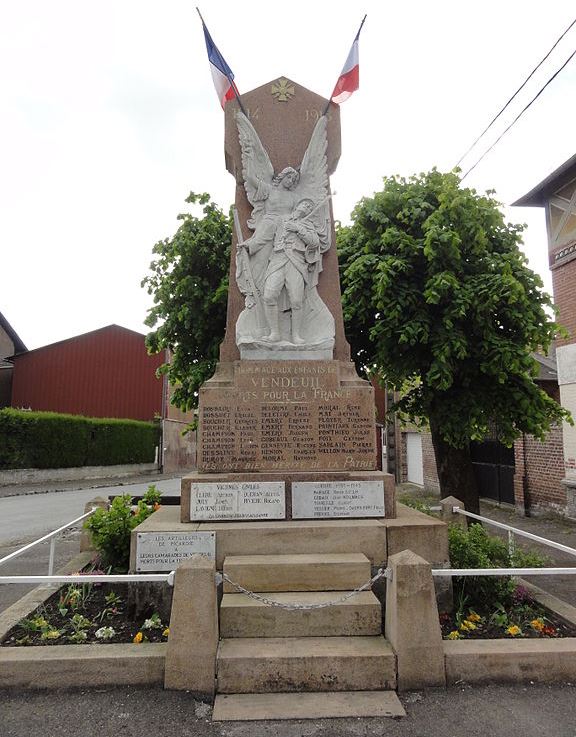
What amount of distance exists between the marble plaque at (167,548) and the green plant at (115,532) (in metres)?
1.00

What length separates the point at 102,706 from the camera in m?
3.51

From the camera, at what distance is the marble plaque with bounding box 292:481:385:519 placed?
17.7 feet

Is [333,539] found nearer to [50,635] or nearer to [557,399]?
[50,635]

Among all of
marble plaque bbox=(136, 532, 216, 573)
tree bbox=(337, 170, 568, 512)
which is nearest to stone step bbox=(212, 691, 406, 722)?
marble plaque bbox=(136, 532, 216, 573)

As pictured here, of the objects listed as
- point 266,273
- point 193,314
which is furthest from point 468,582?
point 193,314

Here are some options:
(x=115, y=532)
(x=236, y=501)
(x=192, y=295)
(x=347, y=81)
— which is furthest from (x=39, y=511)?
(x=347, y=81)

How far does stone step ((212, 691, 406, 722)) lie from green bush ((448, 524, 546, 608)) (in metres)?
1.68

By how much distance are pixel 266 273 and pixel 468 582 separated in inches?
159

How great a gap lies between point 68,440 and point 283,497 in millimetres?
20981

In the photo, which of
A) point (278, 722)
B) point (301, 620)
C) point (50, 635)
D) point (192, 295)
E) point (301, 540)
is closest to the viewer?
point (278, 722)

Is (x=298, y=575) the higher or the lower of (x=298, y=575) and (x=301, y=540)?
the lower

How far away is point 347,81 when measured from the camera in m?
7.08

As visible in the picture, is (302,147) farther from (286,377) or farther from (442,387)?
(442,387)

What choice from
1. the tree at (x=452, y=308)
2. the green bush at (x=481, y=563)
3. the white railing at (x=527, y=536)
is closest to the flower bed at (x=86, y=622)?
the green bush at (x=481, y=563)
